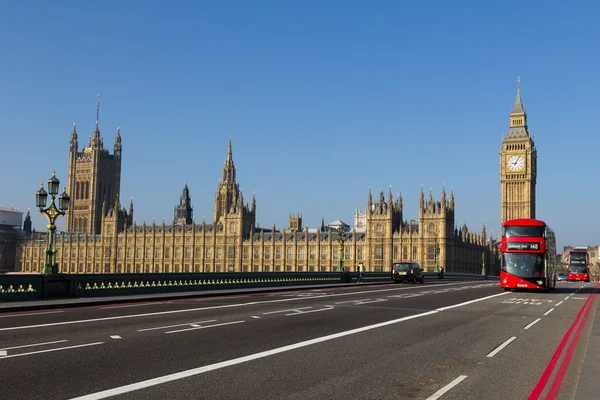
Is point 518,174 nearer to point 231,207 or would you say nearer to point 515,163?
point 515,163

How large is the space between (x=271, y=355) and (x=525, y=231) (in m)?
28.0

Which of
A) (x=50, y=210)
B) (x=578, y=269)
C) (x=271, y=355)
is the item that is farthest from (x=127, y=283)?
(x=578, y=269)

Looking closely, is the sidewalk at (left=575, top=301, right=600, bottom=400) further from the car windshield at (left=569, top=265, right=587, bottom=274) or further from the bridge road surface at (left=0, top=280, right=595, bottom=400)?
the car windshield at (left=569, top=265, right=587, bottom=274)

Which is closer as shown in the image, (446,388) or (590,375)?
(446,388)

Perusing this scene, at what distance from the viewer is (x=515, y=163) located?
6171 inches

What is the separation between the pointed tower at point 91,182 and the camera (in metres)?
187

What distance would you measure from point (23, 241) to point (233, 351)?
574 ft

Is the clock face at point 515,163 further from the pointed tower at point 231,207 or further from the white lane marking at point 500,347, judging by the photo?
the white lane marking at point 500,347

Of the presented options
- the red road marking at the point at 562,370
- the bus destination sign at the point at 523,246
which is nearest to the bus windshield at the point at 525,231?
the bus destination sign at the point at 523,246

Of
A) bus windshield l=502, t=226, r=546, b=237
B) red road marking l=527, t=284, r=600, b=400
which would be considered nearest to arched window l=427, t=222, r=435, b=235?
bus windshield l=502, t=226, r=546, b=237

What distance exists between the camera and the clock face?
15588 cm

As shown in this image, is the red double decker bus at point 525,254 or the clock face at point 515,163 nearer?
the red double decker bus at point 525,254

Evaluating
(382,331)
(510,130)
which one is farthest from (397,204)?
(382,331)

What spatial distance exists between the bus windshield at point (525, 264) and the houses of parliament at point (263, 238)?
182 feet
